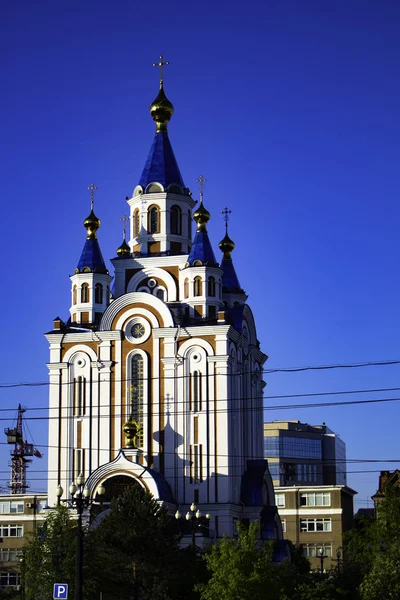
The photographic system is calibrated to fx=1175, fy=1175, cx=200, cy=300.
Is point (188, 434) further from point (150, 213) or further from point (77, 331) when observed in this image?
point (150, 213)

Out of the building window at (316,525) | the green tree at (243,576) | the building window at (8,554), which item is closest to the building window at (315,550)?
the building window at (316,525)

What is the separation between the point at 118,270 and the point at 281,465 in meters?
71.7

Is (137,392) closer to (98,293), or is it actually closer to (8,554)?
(98,293)

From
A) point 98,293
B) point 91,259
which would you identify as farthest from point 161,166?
point 98,293

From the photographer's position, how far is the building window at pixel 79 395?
5825cm

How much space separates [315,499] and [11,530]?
19.1m

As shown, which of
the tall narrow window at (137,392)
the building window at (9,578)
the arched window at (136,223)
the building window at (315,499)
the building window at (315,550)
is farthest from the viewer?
the building window at (315,499)

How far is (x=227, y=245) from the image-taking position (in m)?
67.8

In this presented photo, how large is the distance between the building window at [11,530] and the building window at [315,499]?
17.7 m

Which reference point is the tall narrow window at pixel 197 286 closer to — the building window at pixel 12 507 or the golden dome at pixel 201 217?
the golden dome at pixel 201 217

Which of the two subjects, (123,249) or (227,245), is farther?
(227,245)

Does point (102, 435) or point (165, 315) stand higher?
point (165, 315)

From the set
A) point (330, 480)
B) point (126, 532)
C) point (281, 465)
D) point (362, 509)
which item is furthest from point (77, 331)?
point (330, 480)

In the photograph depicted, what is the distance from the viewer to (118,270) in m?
61.0
